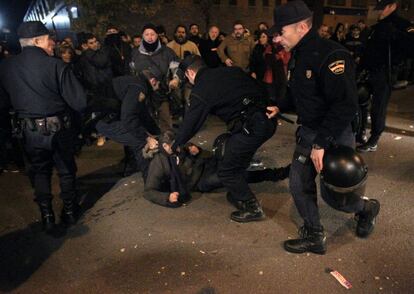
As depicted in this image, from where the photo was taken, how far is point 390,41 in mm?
4566

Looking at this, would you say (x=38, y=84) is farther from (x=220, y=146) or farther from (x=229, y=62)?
(x=229, y=62)

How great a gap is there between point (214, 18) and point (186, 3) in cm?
249

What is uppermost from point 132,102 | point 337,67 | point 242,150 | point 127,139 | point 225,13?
point 225,13

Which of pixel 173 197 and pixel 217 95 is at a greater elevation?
pixel 217 95

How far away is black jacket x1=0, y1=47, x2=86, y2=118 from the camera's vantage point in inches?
125

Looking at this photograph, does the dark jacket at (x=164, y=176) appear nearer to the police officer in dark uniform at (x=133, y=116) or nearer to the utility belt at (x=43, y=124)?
the police officer in dark uniform at (x=133, y=116)

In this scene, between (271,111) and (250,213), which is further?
(250,213)

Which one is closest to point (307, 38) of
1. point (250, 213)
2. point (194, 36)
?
point (250, 213)

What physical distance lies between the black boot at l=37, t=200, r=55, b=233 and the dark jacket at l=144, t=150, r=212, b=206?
935mm

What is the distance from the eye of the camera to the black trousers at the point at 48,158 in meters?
3.34

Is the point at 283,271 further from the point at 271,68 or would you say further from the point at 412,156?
the point at 271,68

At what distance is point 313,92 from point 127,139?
2.49 metres

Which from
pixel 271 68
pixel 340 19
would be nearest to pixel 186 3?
pixel 340 19

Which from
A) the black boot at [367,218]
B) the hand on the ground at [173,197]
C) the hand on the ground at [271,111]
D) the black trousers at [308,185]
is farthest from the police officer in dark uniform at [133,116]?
the black boot at [367,218]
